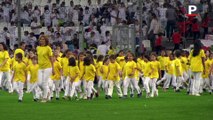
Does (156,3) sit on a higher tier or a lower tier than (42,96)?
higher

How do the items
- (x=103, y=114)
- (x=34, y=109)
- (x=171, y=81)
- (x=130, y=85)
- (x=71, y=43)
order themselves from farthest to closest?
(x=71, y=43), (x=171, y=81), (x=130, y=85), (x=34, y=109), (x=103, y=114)

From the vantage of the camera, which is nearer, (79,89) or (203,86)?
(79,89)

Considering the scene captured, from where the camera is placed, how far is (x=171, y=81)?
156ft

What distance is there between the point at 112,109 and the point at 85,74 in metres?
5.68

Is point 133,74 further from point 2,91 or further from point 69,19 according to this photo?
point 69,19

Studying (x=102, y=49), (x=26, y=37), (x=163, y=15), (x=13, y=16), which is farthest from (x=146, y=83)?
(x=13, y=16)

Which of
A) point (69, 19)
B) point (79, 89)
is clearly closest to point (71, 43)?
point (69, 19)

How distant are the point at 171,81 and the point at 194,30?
857 centimetres

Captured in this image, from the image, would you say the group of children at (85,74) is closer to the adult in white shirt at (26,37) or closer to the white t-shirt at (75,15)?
the adult in white shirt at (26,37)

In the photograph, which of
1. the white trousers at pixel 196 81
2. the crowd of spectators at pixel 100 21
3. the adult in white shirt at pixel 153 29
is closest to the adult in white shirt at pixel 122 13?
the crowd of spectators at pixel 100 21

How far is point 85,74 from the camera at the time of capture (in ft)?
120

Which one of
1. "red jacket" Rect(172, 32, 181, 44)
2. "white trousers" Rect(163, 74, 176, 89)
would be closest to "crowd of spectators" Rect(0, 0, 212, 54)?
"red jacket" Rect(172, 32, 181, 44)

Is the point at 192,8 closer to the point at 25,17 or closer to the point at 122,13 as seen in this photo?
the point at 122,13

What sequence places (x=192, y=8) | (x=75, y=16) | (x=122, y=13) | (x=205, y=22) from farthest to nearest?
(x=75, y=16)
(x=122, y=13)
(x=205, y=22)
(x=192, y=8)
